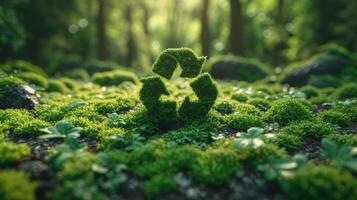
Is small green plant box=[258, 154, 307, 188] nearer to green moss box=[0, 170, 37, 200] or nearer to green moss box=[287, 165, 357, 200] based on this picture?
green moss box=[287, 165, 357, 200]

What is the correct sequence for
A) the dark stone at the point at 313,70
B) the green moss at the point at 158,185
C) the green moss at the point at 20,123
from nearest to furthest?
the green moss at the point at 158,185 < the green moss at the point at 20,123 < the dark stone at the point at 313,70

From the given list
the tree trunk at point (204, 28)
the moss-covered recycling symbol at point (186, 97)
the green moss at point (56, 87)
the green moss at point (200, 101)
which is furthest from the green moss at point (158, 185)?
the tree trunk at point (204, 28)

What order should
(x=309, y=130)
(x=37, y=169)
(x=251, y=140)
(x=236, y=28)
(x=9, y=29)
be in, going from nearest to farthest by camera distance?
(x=37, y=169) < (x=251, y=140) < (x=309, y=130) < (x=9, y=29) < (x=236, y=28)

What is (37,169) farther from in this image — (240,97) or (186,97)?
(240,97)

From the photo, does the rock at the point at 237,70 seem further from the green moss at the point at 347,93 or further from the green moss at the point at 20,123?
the green moss at the point at 20,123

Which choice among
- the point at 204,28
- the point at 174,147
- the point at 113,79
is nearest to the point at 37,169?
the point at 174,147
